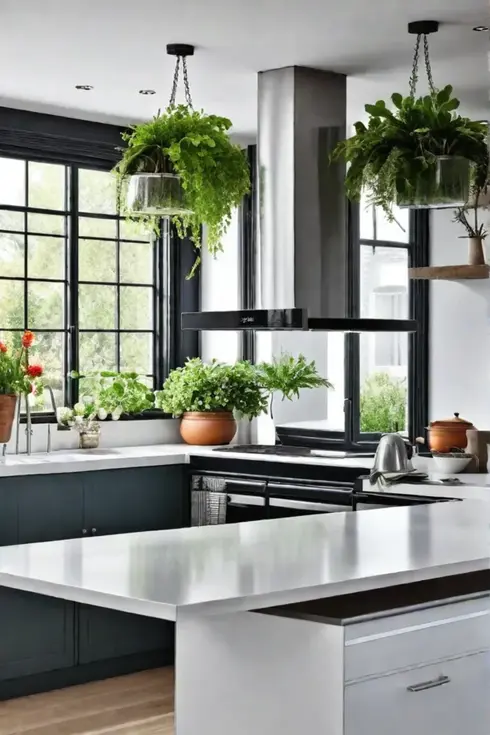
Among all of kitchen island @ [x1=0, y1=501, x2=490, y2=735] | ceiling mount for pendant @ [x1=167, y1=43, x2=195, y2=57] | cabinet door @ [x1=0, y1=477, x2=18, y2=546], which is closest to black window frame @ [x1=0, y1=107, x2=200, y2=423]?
cabinet door @ [x1=0, y1=477, x2=18, y2=546]

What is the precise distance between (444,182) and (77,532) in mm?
2290

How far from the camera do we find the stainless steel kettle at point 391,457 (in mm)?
5176

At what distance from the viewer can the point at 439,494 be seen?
4.92 m

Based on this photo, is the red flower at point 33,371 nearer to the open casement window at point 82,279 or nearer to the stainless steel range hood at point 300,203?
the open casement window at point 82,279

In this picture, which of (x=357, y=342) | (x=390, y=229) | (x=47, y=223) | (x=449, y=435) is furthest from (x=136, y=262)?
(x=449, y=435)

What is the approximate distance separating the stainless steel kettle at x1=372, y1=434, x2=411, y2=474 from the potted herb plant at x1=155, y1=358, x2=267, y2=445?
1352 mm

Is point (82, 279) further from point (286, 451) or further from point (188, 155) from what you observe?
point (188, 155)

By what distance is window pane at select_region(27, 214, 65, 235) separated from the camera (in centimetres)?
620

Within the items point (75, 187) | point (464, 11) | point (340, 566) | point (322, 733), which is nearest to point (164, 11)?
point (464, 11)

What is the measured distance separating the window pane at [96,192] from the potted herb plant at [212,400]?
0.98 m

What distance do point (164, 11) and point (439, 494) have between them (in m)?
2.18

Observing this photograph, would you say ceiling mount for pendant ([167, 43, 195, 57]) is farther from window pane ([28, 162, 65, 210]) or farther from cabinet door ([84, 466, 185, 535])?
cabinet door ([84, 466, 185, 535])

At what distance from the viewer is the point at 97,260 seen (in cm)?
646

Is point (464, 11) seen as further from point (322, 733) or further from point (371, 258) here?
point (322, 733)
